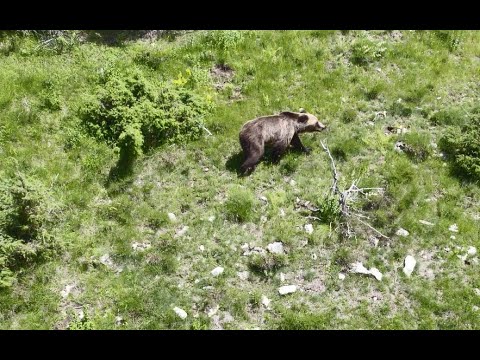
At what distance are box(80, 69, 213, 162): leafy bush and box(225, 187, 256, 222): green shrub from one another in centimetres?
177

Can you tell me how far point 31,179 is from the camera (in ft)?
31.4

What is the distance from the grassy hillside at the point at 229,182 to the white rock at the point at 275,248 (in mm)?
93

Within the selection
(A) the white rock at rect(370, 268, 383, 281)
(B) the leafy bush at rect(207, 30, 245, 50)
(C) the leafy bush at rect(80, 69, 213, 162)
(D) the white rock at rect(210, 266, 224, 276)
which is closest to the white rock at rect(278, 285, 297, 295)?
(D) the white rock at rect(210, 266, 224, 276)

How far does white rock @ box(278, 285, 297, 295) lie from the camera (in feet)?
28.5

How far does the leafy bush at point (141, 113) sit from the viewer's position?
1062cm

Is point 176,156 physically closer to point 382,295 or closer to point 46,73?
point 46,73

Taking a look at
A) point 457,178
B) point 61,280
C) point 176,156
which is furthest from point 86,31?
point 457,178

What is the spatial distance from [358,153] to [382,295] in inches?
124

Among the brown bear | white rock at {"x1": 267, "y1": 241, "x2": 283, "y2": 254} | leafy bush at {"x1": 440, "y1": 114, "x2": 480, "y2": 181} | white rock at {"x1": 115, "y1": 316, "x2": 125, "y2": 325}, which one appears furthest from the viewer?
leafy bush at {"x1": 440, "y1": 114, "x2": 480, "y2": 181}

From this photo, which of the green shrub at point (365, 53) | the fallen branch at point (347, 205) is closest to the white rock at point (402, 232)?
the fallen branch at point (347, 205)

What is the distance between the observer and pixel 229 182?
10.2m

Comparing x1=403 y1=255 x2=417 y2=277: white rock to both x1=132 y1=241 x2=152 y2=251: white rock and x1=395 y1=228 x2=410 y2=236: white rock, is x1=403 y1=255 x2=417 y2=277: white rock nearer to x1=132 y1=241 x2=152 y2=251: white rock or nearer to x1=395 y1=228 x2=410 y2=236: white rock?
x1=395 y1=228 x2=410 y2=236: white rock

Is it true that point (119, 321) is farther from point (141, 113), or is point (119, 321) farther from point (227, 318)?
point (141, 113)

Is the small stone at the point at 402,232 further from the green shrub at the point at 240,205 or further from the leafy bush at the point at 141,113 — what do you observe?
the leafy bush at the point at 141,113
